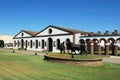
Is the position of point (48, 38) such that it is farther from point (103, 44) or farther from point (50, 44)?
point (103, 44)

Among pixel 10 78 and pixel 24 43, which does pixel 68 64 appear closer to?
pixel 10 78

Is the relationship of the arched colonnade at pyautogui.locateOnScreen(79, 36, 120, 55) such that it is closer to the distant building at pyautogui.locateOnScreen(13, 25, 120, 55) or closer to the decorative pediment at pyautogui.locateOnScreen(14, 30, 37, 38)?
the distant building at pyautogui.locateOnScreen(13, 25, 120, 55)

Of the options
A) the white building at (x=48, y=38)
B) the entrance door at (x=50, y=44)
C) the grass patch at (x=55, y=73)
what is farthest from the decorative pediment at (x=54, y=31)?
the grass patch at (x=55, y=73)

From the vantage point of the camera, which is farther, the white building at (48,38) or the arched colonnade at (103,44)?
the white building at (48,38)

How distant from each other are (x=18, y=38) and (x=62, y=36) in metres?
19.3

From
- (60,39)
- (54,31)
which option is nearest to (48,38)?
(54,31)

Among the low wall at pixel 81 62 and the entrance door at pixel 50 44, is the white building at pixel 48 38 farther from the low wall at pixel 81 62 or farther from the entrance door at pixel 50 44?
the low wall at pixel 81 62

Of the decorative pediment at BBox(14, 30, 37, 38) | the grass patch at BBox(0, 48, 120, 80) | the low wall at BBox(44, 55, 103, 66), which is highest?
the decorative pediment at BBox(14, 30, 37, 38)

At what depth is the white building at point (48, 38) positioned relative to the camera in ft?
146

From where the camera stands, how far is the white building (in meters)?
44.6

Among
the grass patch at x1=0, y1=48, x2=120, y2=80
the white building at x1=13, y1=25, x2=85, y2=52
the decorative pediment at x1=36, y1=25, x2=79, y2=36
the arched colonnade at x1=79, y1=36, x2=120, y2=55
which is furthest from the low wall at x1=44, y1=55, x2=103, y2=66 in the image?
the decorative pediment at x1=36, y1=25, x2=79, y2=36

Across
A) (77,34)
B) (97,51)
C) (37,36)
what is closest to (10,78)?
(97,51)

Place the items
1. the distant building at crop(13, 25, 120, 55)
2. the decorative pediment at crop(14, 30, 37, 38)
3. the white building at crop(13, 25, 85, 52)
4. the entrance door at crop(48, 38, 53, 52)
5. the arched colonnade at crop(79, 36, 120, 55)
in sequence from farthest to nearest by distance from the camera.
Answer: the decorative pediment at crop(14, 30, 37, 38) < the entrance door at crop(48, 38, 53, 52) < the white building at crop(13, 25, 85, 52) < the distant building at crop(13, 25, 120, 55) < the arched colonnade at crop(79, 36, 120, 55)

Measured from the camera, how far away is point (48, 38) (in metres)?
50.2
